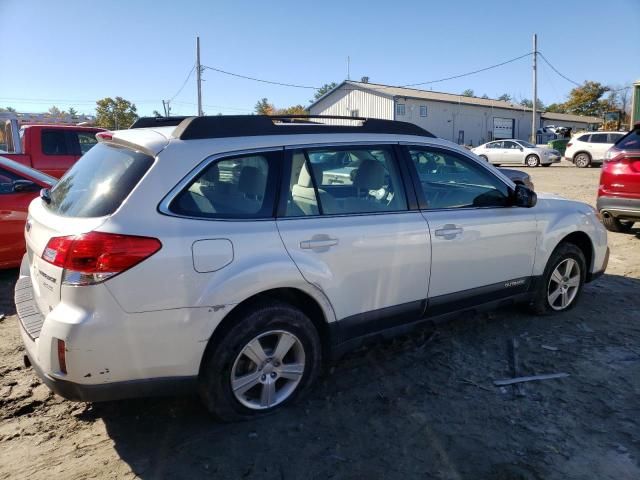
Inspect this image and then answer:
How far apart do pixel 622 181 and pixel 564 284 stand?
141 inches

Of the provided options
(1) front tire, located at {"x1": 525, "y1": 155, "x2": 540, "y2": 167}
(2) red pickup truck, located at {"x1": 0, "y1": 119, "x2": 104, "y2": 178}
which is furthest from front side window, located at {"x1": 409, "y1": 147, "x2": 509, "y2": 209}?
(1) front tire, located at {"x1": 525, "y1": 155, "x2": 540, "y2": 167}

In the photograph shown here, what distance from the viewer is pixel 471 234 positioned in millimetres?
3645

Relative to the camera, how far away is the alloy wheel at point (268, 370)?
9.35ft

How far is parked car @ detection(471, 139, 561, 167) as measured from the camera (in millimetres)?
25703

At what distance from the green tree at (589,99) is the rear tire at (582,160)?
55.9 metres

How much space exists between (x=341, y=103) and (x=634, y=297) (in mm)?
39554

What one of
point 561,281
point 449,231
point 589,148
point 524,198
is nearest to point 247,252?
point 449,231

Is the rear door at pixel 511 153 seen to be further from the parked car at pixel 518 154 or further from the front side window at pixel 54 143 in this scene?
the front side window at pixel 54 143

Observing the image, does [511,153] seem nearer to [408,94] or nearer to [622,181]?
[408,94]

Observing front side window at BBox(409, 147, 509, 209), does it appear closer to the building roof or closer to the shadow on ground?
the shadow on ground

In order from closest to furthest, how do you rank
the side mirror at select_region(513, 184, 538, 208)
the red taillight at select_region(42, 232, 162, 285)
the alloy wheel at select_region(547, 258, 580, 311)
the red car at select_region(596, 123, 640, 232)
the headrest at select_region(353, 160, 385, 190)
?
1. the red taillight at select_region(42, 232, 162, 285)
2. the headrest at select_region(353, 160, 385, 190)
3. the side mirror at select_region(513, 184, 538, 208)
4. the alloy wheel at select_region(547, 258, 580, 311)
5. the red car at select_region(596, 123, 640, 232)

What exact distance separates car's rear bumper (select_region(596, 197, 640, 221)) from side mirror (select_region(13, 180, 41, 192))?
7.58 m

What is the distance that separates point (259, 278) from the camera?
2.70m

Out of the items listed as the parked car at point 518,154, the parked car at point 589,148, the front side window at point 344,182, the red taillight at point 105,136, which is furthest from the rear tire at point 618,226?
the parked car at point 518,154
